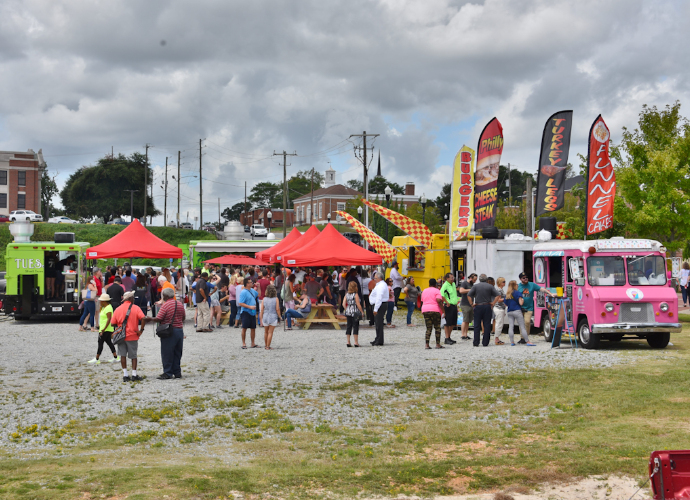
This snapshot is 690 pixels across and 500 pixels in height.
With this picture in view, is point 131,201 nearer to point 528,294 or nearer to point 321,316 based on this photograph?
point 321,316

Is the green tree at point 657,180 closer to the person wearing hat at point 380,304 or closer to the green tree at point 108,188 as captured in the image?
the person wearing hat at point 380,304

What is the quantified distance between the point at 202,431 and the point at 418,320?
16.9 m

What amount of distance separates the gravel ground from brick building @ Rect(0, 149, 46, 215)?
75024 millimetres

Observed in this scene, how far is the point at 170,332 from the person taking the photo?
12.7 m

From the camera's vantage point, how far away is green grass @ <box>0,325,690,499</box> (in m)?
6.62

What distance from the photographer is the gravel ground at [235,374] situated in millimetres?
9969

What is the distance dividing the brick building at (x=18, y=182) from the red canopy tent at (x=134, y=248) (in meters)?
70.6

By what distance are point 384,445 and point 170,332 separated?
576 centimetres

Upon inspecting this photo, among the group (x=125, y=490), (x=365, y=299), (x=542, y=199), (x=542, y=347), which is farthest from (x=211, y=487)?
(x=542, y=199)

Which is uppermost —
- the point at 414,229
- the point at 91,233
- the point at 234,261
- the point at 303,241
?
the point at 91,233

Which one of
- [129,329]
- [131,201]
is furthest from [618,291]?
[131,201]

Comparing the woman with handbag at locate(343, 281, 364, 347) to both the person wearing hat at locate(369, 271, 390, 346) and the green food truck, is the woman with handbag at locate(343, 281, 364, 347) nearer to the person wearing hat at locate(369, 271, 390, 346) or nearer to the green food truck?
the person wearing hat at locate(369, 271, 390, 346)

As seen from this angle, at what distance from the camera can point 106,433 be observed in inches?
348

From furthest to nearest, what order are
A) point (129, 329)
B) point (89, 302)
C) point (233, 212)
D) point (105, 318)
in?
point (233, 212) < point (89, 302) < point (105, 318) < point (129, 329)
